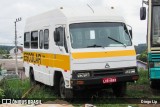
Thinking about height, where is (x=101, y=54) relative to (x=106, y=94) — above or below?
above

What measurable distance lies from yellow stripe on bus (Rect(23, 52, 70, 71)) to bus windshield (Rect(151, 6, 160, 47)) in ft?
10.3

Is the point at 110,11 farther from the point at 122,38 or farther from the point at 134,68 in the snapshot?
the point at 134,68

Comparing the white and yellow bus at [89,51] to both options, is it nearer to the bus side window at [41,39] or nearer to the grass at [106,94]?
the grass at [106,94]

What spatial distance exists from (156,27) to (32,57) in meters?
5.65

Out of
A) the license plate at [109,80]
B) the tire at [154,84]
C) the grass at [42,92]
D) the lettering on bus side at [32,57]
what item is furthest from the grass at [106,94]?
the lettering on bus side at [32,57]

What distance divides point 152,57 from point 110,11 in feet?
6.75

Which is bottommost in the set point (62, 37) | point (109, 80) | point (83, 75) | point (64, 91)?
point (64, 91)

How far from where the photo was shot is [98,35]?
544 inches

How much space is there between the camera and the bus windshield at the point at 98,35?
44.7 feet

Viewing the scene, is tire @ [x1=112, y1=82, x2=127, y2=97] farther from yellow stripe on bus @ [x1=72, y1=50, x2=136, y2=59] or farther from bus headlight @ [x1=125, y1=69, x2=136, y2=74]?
yellow stripe on bus @ [x1=72, y1=50, x2=136, y2=59]

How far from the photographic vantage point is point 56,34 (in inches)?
554

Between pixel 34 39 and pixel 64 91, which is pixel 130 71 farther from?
pixel 34 39

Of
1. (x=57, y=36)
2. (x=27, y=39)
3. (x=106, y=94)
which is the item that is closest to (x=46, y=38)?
(x=57, y=36)

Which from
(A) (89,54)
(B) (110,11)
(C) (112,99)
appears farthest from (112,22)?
(C) (112,99)
